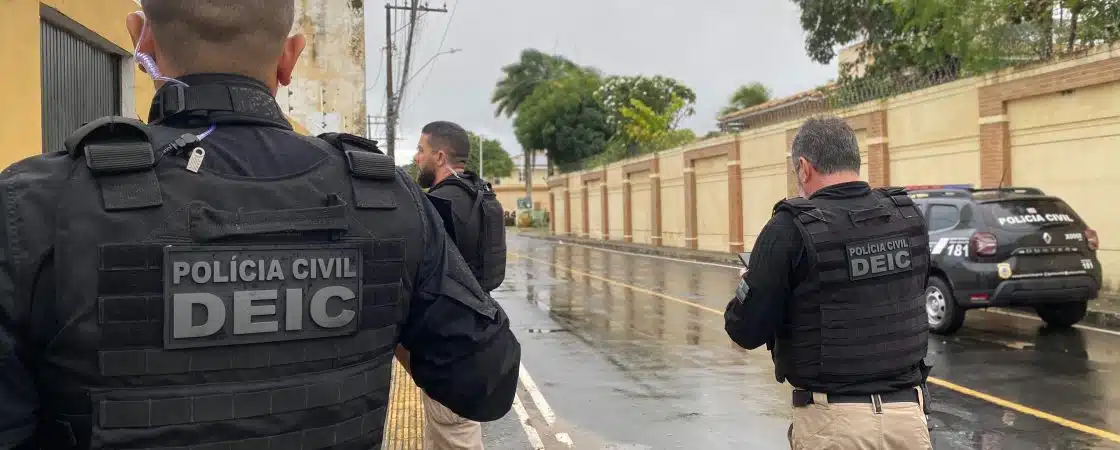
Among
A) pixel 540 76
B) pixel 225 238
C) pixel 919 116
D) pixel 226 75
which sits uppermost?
pixel 540 76

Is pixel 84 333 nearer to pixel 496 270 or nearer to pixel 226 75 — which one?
pixel 226 75

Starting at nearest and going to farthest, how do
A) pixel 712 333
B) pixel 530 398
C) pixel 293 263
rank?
pixel 293 263, pixel 530 398, pixel 712 333

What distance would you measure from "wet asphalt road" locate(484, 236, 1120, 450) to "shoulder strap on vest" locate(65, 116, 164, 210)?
462 centimetres

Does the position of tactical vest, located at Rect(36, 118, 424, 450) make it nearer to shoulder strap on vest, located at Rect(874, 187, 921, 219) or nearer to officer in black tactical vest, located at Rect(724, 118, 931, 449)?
officer in black tactical vest, located at Rect(724, 118, 931, 449)

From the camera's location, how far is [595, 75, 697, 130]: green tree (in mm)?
49531

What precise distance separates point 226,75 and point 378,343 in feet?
2.04

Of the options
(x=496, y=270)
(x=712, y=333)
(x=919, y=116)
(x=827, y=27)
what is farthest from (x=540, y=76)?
(x=496, y=270)

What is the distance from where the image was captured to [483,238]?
3965mm

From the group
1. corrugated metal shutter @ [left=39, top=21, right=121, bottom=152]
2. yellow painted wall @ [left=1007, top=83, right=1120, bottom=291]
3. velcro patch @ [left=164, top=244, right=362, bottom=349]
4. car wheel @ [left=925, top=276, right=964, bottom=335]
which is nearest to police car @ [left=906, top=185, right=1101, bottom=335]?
car wheel @ [left=925, top=276, right=964, bottom=335]

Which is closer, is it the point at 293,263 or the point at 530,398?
the point at 293,263

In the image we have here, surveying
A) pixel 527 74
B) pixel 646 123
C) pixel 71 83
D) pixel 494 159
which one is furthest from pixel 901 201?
pixel 494 159

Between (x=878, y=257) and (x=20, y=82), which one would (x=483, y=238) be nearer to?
(x=878, y=257)

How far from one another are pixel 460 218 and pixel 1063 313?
8.93 meters

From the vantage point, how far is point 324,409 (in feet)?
5.24
